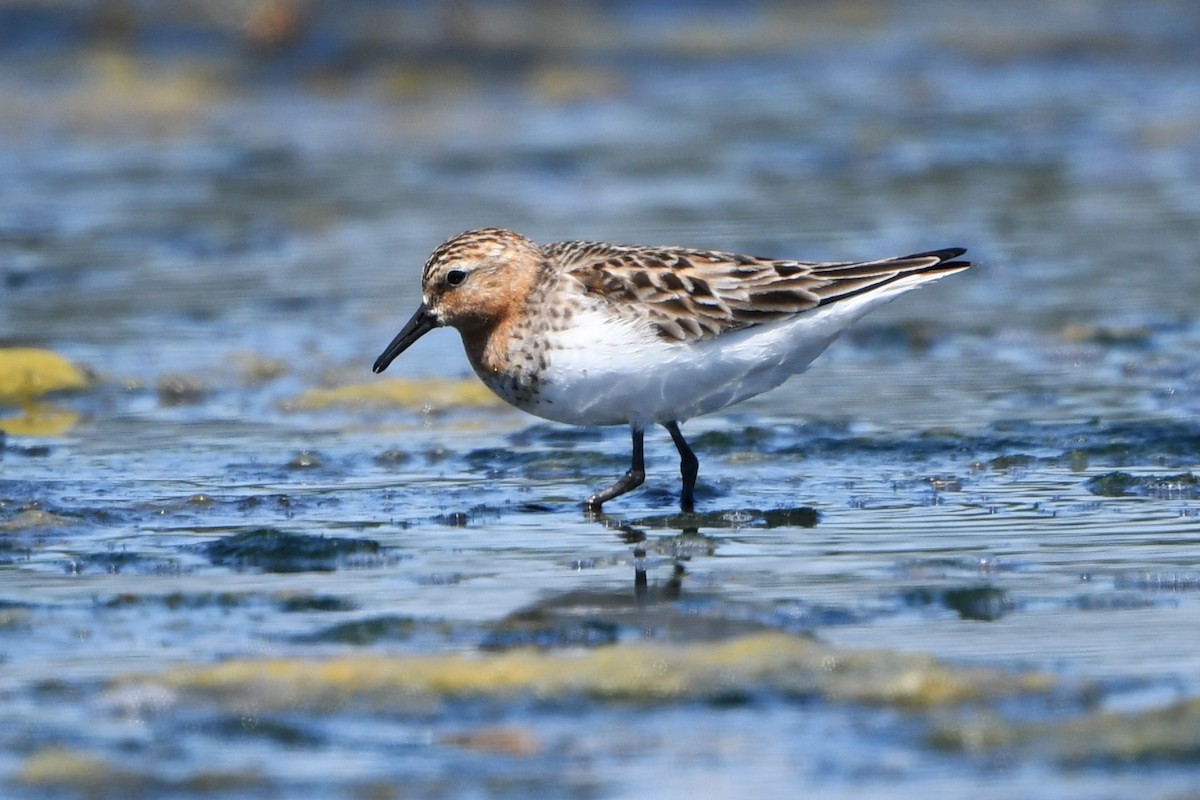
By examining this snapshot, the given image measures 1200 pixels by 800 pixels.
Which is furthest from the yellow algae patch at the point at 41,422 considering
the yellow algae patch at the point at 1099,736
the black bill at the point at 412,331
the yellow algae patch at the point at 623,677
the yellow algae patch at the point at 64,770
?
the yellow algae patch at the point at 1099,736

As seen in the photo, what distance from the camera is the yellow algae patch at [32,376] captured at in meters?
10.6

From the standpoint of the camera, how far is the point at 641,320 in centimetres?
792

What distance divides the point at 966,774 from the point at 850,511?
9.57 feet

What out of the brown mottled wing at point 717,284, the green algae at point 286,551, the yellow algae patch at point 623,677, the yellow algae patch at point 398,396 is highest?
the brown mottled wing at point 717,284

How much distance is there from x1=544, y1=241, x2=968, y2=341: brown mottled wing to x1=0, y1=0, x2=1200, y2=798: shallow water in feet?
2.59

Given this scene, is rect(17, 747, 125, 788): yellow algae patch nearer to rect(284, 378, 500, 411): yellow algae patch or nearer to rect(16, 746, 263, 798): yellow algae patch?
rect(16, 746, 263, 798): yellow algae patch

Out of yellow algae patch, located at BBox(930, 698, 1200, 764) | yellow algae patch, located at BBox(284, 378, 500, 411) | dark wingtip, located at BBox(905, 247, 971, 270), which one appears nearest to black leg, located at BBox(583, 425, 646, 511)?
dark wingtip, located at BBox(905, 247, 971, 270)

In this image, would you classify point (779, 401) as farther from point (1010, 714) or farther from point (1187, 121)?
point (1187, 121)

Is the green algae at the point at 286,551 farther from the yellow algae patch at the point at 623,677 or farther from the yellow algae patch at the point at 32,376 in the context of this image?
the yellow algae patch at the point at 32,376

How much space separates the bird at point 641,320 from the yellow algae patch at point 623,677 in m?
2.16

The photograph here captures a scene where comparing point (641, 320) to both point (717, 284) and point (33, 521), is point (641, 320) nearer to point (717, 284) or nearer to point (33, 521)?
point (717, 284)

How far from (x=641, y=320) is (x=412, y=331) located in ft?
4.11

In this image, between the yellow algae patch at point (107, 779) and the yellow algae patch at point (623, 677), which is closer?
the yellow algae patch at point (107, 779)

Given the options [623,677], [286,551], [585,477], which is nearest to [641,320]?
[585,477]
